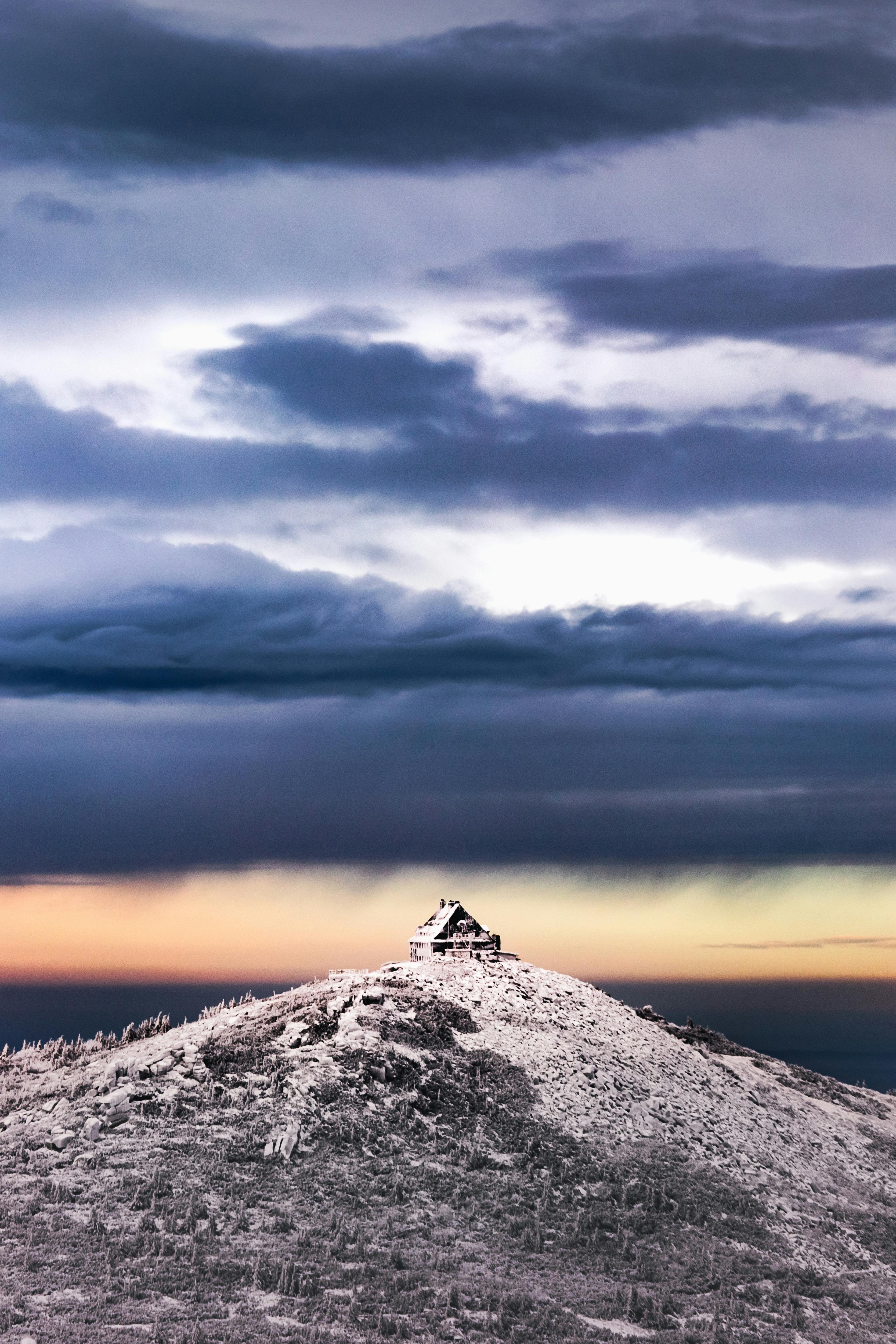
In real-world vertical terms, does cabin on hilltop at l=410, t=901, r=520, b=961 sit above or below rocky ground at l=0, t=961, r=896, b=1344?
above

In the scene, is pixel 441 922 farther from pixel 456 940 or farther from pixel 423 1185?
pixel 423 1185

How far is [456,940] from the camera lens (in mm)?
53906

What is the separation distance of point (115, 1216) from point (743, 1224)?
2119cm

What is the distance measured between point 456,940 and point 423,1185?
19.3 metres

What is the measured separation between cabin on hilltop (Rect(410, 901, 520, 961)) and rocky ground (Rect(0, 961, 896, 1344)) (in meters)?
2.84

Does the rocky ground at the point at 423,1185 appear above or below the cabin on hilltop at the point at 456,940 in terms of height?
below

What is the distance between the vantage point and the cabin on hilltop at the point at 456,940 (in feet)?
176

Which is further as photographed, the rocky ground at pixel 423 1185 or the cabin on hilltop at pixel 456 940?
the cabin on hilltop at pixel 456 940

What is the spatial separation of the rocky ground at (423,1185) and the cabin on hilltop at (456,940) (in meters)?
2.84

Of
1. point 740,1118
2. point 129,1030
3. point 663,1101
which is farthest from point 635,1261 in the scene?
point 129,1030

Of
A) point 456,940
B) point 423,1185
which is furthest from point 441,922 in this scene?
point 423,1185

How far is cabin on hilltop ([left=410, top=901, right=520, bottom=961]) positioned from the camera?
53.7 meters

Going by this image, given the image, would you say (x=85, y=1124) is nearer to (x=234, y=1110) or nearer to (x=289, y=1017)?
(x=234, y=1110)

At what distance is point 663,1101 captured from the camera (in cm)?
4431
